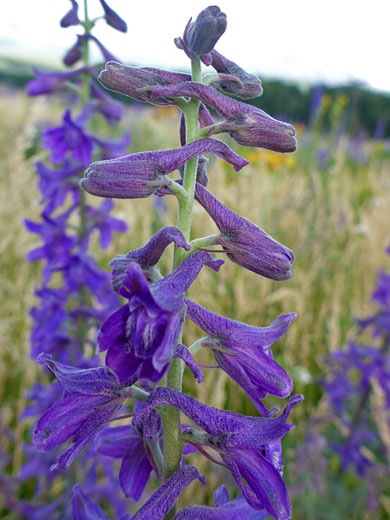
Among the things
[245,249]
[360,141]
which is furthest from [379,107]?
[245,249]

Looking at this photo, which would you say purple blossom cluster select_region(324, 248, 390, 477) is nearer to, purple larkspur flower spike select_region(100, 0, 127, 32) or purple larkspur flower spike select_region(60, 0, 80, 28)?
purple larkspur flower spike select_region(100, 0, 127, 32)

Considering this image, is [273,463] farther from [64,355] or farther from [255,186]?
[255,186]

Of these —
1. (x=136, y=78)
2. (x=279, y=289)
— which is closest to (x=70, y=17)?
(x=136, y=78)

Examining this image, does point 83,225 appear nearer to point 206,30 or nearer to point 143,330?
point 206,30

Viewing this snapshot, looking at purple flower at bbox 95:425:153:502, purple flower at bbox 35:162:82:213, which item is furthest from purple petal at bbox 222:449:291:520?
purple flower at bbox 35:162:82:213

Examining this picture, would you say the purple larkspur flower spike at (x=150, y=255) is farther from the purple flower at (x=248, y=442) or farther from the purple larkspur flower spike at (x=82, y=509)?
the purple larkspur flower spike at (x=82, y=509)

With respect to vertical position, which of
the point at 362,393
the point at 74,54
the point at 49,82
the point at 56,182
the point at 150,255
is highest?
the point at 74,54

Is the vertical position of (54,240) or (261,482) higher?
(261,482)
